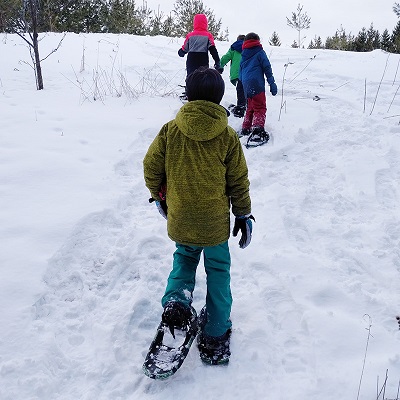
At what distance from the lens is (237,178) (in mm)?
2150

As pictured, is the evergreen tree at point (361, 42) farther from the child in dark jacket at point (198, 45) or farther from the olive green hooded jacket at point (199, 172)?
the olive green hooded jacket at point (199, 172)

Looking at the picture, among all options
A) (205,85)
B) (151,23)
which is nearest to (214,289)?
(205,85)

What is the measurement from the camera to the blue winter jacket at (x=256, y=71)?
5.29 metres

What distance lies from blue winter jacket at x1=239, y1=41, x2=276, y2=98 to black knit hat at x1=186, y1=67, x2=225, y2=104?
11.5 ft

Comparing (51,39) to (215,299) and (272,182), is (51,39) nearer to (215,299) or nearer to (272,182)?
(272,182)

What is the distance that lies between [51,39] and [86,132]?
Answer: 21.6ft

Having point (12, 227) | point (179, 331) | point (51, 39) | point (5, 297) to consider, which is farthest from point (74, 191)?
point (51, 39)

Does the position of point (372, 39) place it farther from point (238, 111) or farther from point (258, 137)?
point (258, 137)

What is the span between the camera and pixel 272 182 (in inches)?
168

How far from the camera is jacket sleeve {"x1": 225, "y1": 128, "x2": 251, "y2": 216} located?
2095mm

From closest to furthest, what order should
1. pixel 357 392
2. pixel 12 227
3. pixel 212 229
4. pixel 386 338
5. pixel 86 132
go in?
pixel 357 392 → pixel 212 229 → pixel 386 338 → pixel 12 227 → pixel 86 132

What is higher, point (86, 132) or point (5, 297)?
point (86, 132)

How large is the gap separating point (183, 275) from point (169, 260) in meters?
0.73

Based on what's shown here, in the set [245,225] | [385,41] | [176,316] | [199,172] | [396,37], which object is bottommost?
[176,316]
